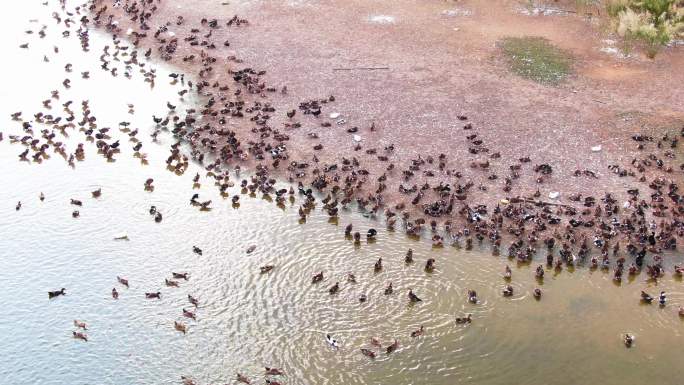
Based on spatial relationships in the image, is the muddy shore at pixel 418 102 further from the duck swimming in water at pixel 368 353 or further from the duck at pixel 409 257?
the duck swimming in water at pixel 368 353

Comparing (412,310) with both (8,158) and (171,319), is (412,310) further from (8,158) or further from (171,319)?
(8,158)

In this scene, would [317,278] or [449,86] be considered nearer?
[317,278]

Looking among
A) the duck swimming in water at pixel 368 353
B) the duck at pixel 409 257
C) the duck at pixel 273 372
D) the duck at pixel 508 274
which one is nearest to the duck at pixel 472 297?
the duck at pixel 508 274

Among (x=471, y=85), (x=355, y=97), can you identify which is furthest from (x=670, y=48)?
(x=355, y=97)

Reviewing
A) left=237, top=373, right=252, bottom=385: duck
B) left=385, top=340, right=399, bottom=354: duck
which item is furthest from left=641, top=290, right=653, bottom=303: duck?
left=237, top=373, right=252, bottom=385: duck

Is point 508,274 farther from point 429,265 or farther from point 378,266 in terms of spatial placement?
point 378,266

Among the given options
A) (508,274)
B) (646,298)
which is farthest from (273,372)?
(646,298)

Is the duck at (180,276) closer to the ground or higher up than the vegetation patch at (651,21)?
closer to the ground
